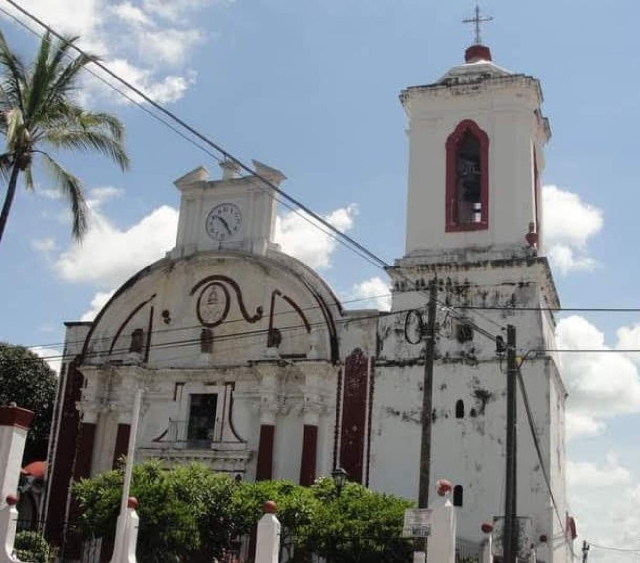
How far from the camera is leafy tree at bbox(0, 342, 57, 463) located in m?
30.2

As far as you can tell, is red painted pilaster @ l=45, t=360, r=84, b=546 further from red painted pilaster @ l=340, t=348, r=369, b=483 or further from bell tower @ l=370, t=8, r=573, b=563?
bell tower @ l=370, t=8, r=573, b=563

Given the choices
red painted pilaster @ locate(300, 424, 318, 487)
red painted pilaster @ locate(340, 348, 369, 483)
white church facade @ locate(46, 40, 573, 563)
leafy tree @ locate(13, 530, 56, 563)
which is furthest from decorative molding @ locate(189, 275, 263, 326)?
leafy tree @ locate(13, 530, 56, 563)

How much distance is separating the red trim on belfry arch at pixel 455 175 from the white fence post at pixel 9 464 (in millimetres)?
12657

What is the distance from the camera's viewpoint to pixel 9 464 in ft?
50.3

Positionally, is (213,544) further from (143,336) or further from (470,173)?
(470,173)

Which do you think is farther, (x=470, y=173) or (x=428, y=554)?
(x=470, y=173)

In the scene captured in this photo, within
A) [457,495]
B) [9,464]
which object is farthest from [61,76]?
[457,495]

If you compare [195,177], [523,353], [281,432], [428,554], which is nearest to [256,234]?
[195,177]

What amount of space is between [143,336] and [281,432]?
5.32m

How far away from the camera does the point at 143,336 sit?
26.6 metres

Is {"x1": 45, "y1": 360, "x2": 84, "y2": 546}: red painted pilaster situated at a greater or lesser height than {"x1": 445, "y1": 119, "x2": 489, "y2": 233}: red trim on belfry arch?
lesser

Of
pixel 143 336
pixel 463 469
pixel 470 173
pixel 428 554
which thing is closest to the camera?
pixel 428 554

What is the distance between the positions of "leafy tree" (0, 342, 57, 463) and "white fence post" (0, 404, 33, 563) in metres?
15.2

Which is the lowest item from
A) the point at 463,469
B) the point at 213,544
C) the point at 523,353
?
the point at 213,544
